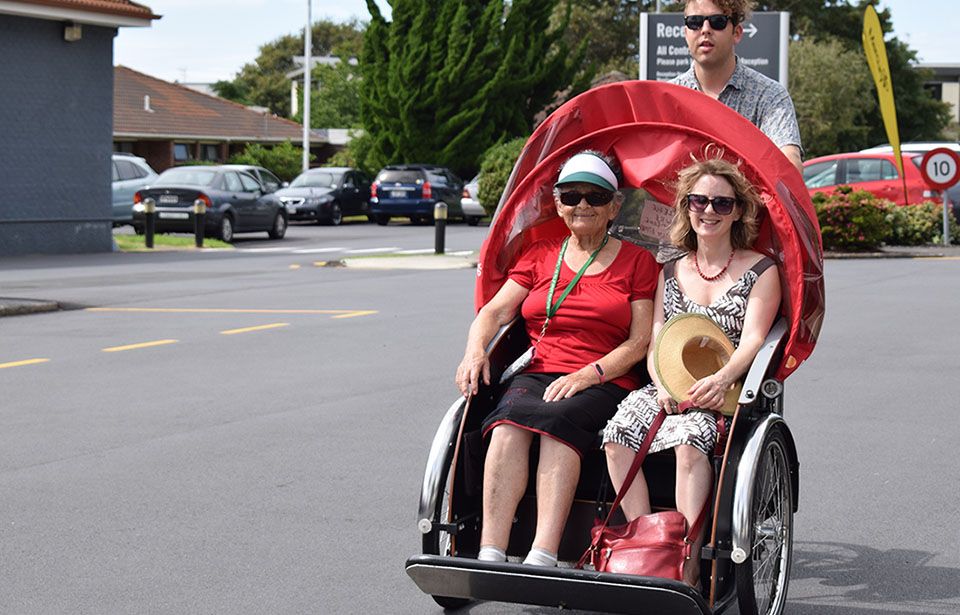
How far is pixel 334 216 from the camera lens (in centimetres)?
3750

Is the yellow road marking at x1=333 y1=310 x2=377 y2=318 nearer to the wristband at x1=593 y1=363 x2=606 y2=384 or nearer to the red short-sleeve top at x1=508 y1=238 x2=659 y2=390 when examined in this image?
the red short-sleeve top at x1=508 y1=238 x2=659 y2=390

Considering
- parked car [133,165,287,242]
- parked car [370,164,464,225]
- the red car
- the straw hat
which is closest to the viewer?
the straw hat

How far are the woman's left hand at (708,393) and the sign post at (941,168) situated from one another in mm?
19882

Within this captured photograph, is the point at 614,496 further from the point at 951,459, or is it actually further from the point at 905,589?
the point at 951,459

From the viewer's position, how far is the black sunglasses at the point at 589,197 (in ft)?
17.8

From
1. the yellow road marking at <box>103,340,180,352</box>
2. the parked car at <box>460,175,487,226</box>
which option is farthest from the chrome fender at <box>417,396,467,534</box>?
the parked car at <box>460,175,487,226</box>

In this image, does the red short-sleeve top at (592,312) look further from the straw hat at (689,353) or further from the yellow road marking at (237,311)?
the yellow road marking at (237,311)

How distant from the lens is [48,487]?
23.5ft

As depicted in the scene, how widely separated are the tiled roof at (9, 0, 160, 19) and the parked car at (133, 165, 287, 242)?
152 inches

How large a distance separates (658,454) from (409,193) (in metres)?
32.6

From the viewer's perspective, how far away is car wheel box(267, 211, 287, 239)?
1222 inches

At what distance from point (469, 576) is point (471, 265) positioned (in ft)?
59.2

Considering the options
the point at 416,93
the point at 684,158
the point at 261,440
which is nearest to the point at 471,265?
the point at 261,440

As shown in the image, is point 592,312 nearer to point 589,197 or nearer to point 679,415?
point 589,197
